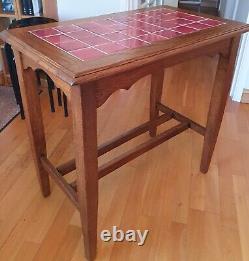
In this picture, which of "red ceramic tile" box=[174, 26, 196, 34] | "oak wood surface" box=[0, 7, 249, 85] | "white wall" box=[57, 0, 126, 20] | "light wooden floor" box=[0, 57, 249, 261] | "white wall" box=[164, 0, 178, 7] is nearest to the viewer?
"oak wood surface" box=[0, 7, 249, 85]

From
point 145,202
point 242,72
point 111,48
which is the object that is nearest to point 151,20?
point 111,48

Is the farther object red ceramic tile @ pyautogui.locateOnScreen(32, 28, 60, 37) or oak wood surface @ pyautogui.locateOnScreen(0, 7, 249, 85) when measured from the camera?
red ceramic tile @ pyautogui.locateOnScreen(32, 28, 60, 37)

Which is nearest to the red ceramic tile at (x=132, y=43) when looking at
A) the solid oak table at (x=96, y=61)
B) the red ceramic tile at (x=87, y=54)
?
the solid oak table at (x=96, y=61)

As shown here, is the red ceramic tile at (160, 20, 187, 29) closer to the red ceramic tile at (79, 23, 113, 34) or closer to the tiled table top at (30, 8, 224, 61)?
the tiled table top at (30, 8, 224, 61)

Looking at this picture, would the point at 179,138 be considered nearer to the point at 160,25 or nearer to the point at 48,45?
the point at 160,25

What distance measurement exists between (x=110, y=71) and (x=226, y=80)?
2.35ft

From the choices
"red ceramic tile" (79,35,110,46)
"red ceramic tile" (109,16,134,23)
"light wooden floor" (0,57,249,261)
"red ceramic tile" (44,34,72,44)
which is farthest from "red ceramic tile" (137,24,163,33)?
"light wooden floor" (0,57,249,261)

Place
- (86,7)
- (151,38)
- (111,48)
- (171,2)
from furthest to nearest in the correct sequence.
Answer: (171,2) < (86,7) < (151,38) < (111,48)

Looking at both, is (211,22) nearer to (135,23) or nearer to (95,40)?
(135,23)

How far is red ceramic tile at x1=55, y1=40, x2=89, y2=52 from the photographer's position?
3.11 ft

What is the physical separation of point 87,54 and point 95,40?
16 cm

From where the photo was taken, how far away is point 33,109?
119 centimetres

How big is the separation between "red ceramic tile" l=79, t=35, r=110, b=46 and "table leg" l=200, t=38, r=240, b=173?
549mm

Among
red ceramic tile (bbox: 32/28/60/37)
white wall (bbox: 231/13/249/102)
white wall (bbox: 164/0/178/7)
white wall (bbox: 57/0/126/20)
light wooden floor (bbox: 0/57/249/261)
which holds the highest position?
red ceramic tile (bbox: 32/28/60/37)
